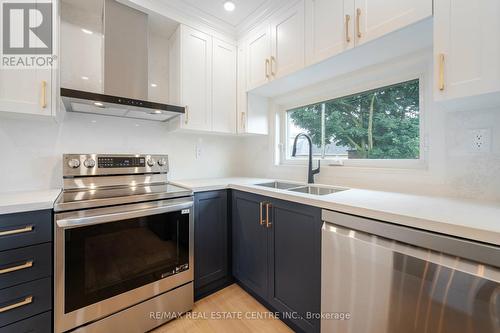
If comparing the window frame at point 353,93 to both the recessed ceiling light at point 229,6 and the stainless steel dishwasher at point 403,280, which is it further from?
the recessed ceiling light at point 229,6

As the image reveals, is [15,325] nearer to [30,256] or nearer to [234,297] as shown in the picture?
[30,256]

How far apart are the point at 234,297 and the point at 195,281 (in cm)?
36

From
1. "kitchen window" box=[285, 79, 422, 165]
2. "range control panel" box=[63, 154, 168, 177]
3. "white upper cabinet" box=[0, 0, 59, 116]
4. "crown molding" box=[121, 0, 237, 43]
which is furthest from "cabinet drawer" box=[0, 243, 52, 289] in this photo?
"kitchen window" box=[285, 79, 422, 165]

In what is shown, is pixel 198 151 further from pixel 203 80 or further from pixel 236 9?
pixel 236 9

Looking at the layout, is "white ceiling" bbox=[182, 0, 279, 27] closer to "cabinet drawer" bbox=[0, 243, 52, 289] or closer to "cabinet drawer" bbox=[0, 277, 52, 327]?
"cabinet drawer" bbox=[0, 243, 52, 289]

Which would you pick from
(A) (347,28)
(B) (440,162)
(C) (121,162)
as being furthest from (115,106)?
(B) (440,162)

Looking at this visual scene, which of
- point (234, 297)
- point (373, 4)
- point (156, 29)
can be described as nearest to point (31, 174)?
point (156, 29)

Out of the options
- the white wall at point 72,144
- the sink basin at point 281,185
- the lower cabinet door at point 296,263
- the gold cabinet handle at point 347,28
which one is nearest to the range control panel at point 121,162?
the white wall at point 72,144

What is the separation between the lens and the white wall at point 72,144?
1475mm

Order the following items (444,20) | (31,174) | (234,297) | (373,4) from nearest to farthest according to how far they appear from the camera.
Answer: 1. (444,20)
2. (373,4)
3. (31,174)
4. (234,297)

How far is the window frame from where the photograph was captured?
140 centimetres

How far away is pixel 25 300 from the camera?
108 cm

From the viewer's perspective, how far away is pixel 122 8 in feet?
5.47

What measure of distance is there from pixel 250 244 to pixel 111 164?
1315 millimetres
